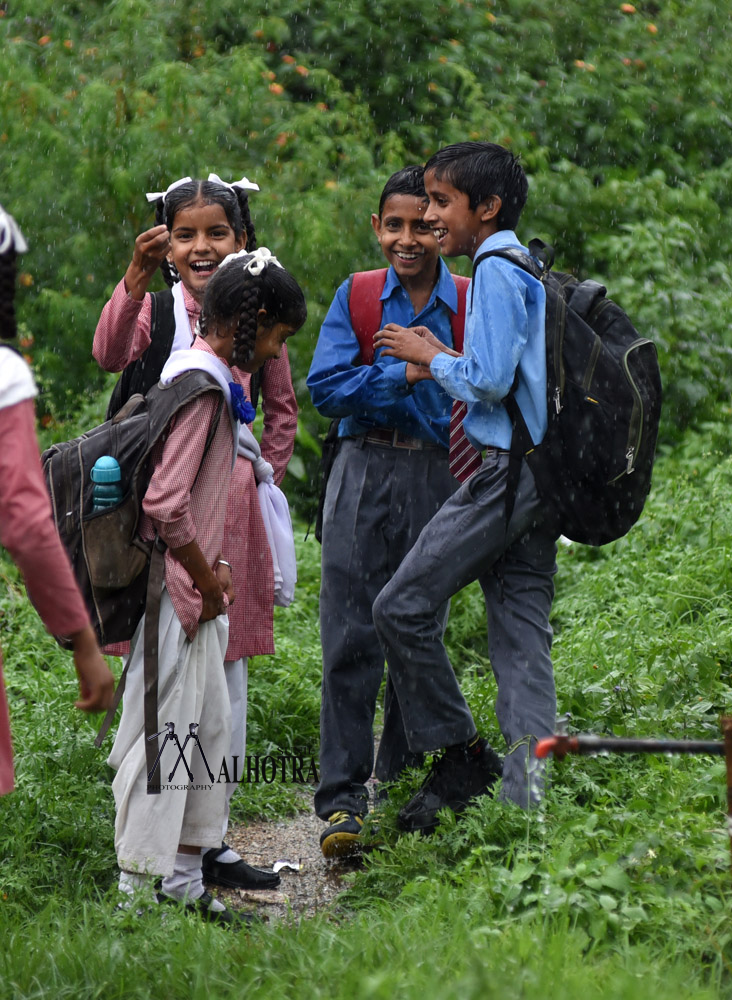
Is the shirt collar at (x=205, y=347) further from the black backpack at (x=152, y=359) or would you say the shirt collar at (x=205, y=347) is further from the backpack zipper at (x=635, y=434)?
the backpack zipper at (x=635, y=434)

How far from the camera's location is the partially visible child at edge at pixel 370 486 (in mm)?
4566

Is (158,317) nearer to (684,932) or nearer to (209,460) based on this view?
(209,460)

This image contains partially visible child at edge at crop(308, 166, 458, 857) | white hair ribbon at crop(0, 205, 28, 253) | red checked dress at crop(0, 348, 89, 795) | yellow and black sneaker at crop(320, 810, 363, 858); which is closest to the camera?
red checked dress at crop(0, 348, 89, 795)

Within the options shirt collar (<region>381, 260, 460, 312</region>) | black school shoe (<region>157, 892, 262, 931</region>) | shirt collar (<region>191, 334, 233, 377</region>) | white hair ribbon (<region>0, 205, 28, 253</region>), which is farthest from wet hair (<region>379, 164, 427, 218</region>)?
black school shoe (<region>157, 892, 262, 931</region>)

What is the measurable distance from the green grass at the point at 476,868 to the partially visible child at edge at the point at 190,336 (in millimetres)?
619

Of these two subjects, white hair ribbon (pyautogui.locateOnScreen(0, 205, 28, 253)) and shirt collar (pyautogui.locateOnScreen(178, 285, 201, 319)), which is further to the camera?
shirt collar (pyautogui.locateOnScreen(178, 285, 201, 319))

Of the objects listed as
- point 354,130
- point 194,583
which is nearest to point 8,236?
point 194,583

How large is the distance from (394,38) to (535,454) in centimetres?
696

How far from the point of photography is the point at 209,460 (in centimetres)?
386

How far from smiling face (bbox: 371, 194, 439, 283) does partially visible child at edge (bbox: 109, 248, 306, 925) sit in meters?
0.74

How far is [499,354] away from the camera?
12.6 ft

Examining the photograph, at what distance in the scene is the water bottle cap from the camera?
12.3ft

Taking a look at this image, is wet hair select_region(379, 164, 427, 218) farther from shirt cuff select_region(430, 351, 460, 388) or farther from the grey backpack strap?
the grey backpack strap

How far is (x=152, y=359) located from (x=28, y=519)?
1771 mm
